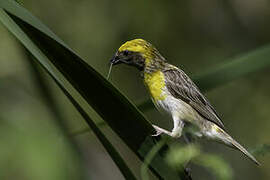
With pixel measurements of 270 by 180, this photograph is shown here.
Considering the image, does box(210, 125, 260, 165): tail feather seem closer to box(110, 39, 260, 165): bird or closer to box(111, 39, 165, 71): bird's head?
box(110, 39, 260, 165): bird

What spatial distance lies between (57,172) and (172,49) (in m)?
5.62

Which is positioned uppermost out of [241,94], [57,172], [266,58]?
[57,172]

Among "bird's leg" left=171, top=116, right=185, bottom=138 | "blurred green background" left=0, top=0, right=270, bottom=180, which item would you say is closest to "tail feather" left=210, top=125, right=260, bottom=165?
"bird's leg" left=171, top=116, right=185, bottom=138

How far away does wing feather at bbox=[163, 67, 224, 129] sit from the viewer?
414 cm

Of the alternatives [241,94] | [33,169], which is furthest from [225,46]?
[33,169]

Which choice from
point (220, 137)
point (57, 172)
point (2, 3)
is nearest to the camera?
point (57, 172)

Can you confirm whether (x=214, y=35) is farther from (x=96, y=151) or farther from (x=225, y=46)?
(x=96, y=151)

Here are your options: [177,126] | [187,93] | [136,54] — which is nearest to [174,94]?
[187,93]

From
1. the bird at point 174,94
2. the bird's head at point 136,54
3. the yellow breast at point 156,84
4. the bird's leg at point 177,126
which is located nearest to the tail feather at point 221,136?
the bird at point 174,94

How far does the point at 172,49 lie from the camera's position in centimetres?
704

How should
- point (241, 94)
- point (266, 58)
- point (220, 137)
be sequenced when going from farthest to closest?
point (241, 94) → point (220, 137) → point (266, 58)

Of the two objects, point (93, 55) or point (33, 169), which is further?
point (93, 55)

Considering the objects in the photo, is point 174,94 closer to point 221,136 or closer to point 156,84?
point 156,84

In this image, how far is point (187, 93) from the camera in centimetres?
425
